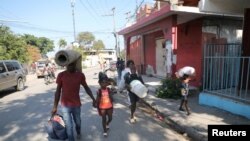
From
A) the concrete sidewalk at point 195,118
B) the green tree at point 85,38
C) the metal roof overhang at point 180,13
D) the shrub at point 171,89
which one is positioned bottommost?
the concrete sidewalk at point 195,118

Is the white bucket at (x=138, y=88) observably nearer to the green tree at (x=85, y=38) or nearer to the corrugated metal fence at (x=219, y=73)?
the corrugated metal fence at (x=219, y=73)

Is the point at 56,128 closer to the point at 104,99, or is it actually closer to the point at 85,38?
the point at 104,99

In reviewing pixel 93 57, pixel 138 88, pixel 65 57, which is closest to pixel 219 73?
pixel 138 88

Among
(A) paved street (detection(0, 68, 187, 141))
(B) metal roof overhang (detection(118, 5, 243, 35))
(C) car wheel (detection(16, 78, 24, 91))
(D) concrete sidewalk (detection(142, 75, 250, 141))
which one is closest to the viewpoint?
(A) paved street (detection(0, 68, 187, 141))

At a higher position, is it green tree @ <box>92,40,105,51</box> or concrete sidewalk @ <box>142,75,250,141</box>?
green tree @ <box>92,40,105,51</box>

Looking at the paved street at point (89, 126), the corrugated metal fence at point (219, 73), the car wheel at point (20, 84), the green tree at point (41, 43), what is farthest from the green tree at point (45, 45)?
the corrugated metal fence at point (219, 73)

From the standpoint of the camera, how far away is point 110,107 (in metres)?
5.90

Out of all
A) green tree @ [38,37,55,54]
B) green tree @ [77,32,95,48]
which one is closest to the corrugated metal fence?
green tree @ [38,37,55,54]

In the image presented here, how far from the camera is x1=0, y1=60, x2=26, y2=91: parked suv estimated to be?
13.6 meters

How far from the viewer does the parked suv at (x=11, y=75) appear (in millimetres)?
13602

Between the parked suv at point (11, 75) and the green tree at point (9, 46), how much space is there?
11.8 meters

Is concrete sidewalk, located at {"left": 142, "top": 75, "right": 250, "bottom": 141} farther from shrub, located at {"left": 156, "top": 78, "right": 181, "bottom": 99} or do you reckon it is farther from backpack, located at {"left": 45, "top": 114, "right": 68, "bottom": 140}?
backpack, located at {"left": 45, "top": 114, "right": 68, "bottom": 140}

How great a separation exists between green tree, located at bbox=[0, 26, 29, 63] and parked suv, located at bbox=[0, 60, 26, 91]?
1185 centimetres

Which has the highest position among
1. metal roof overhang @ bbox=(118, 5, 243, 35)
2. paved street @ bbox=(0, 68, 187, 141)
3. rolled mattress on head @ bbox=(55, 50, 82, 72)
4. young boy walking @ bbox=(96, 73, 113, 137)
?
metal roof overhang @ bbox=(118, 5, 243, 35)
